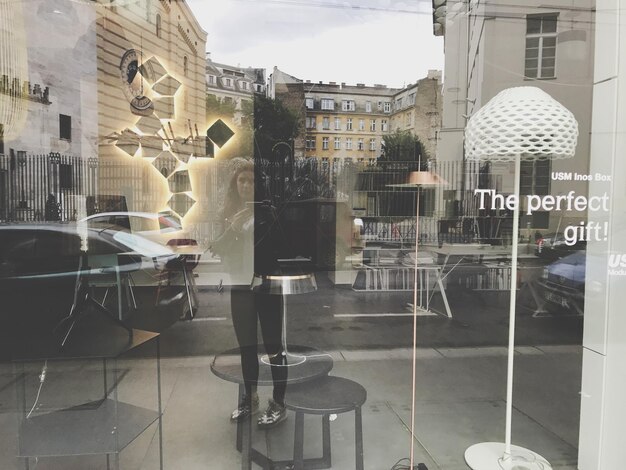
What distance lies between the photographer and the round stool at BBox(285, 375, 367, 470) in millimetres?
1857

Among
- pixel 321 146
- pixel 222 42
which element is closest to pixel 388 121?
pixel 321 146

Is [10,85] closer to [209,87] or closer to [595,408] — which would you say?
[209,87]

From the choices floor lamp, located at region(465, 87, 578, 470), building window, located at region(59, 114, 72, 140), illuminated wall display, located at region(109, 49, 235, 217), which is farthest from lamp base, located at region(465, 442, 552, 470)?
building window, located at region(59, 114, 72, 140)

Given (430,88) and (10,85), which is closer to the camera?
(430,88)

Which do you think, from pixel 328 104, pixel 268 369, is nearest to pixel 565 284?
pixel 268 369

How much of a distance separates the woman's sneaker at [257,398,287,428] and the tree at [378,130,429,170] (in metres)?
2.83

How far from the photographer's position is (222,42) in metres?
6.11

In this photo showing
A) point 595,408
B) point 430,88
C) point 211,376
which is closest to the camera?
point 595,408

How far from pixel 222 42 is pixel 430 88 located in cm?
329

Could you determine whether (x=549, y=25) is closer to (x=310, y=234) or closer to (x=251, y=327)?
(x=251, y=327)

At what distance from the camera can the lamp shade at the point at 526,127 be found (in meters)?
1.79

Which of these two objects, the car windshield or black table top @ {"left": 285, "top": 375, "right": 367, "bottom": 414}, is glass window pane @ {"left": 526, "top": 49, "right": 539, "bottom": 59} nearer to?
black table top @ {"left": 285, "top": 375, "right": 367, "bottom": 414}

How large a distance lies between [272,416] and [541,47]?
3049 mm

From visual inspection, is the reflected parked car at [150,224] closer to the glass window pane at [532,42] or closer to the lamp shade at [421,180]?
the lamp shade at [421,180]
